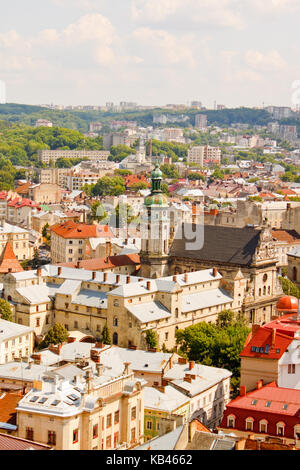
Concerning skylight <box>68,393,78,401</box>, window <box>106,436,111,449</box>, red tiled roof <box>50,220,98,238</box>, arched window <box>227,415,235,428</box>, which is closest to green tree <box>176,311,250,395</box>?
arched window <box>227,415,235,428</box>

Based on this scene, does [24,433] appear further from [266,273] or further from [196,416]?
[266,273]

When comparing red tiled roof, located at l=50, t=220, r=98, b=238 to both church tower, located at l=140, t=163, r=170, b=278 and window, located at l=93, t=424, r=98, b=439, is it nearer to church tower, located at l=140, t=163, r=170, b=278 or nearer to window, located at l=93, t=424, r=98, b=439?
church tower, located at l=140, t=163, r=170, b=278

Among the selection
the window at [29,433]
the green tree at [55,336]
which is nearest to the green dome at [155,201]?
the green tree at [55,336]

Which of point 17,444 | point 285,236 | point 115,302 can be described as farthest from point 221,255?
point 17,444

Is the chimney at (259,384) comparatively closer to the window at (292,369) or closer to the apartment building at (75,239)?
the window at (292,369)

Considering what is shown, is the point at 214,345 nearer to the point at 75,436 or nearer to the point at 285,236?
the point at 75,436

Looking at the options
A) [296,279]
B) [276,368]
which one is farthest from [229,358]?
[296,279]
